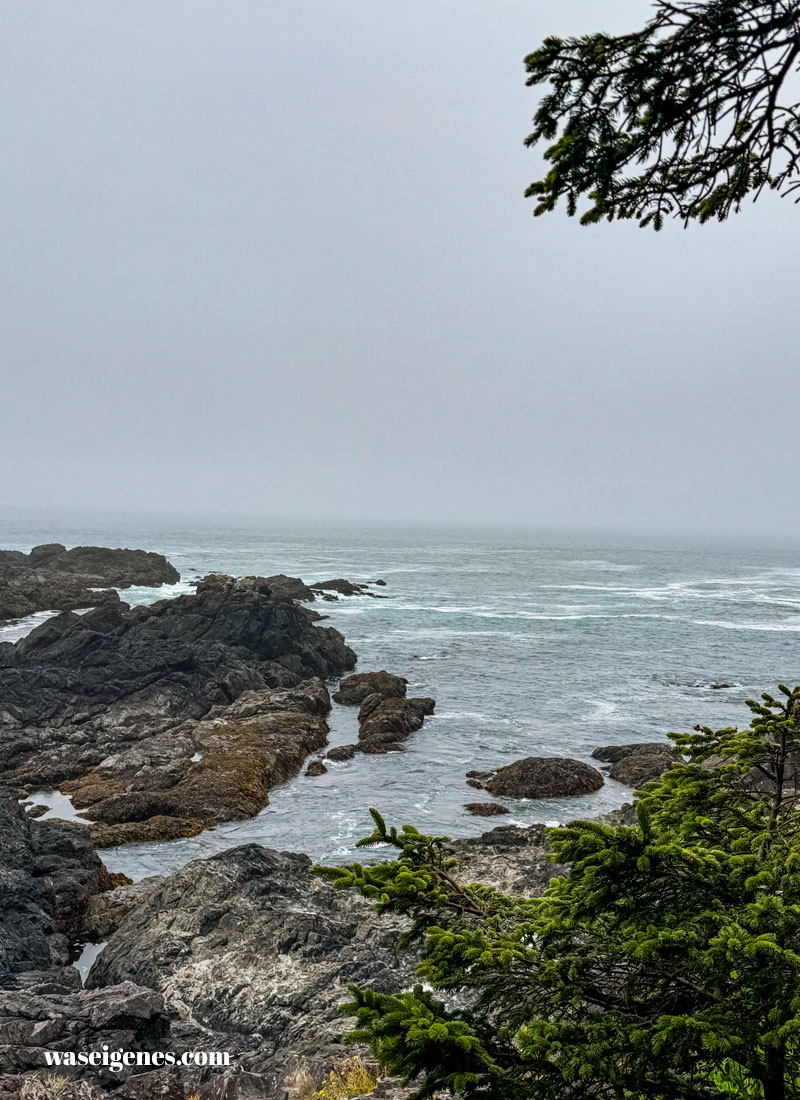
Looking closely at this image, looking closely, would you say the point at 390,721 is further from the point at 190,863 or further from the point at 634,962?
the point at 634,962

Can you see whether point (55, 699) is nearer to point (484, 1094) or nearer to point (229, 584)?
point (229, 584)

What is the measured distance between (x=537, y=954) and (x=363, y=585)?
76.7 m

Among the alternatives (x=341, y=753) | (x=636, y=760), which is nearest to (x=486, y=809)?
(x=636, y=760)

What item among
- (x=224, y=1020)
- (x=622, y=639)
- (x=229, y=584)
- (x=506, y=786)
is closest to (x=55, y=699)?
(x=229, y=584)

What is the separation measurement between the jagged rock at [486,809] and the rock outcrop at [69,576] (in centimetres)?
3890

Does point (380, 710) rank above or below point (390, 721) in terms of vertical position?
above

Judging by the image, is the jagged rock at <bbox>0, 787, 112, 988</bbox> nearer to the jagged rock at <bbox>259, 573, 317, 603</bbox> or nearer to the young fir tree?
the young fir tree

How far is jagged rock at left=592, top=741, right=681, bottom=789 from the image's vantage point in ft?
77.6

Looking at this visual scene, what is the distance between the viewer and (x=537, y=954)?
4641 millimetres

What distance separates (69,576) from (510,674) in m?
Answer: 52.2

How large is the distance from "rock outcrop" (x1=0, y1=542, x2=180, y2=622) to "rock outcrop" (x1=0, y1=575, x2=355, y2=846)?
16.0 m

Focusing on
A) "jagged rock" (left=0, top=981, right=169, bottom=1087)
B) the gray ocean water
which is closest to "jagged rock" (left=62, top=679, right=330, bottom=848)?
the gray ocean water

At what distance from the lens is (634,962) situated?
14.9 ft

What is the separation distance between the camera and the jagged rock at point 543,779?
22672 millimetres
